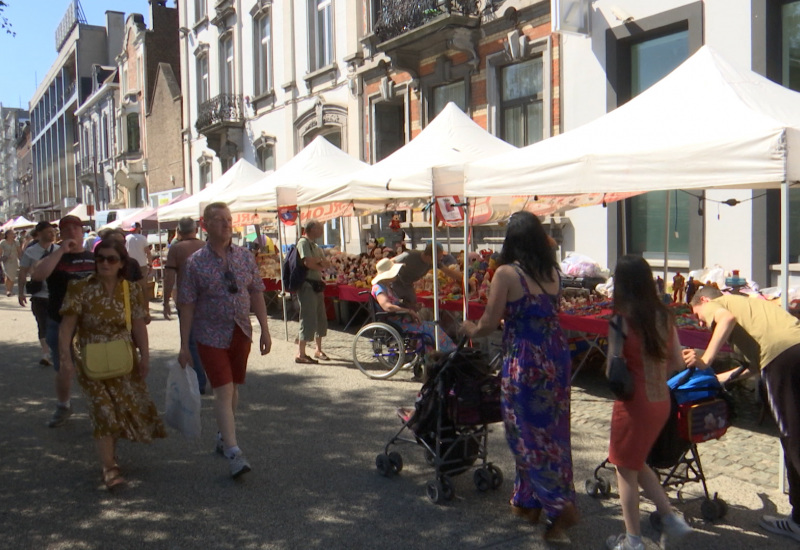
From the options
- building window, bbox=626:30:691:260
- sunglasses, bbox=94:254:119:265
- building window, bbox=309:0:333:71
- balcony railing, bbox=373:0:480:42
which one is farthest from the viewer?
building window, bbox=309:0:333:71

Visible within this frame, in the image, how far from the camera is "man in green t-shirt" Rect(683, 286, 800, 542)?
12.6ft

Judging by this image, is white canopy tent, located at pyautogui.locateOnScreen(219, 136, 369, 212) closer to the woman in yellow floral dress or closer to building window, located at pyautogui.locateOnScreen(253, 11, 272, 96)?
A: the woman in yellow floral dress

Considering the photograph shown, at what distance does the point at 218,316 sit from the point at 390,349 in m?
3.61

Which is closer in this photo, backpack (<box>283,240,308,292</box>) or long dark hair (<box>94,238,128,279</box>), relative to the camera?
long dark hair (<box>94,238,128,279</box>)

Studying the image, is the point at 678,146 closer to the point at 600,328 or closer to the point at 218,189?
the point at 600,328

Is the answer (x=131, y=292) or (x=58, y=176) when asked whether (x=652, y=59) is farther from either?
(x=58, y=176)

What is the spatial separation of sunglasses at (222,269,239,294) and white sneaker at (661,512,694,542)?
2.86 meters

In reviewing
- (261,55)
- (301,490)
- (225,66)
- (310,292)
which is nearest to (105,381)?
(301,490)

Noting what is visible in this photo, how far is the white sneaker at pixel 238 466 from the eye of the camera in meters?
4.81

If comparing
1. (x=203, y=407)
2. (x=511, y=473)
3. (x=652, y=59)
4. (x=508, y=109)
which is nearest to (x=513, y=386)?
(x=511, y=473)

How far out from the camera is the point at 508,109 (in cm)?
1372

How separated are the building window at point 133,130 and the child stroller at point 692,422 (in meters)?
36.8

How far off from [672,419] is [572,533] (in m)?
0.80

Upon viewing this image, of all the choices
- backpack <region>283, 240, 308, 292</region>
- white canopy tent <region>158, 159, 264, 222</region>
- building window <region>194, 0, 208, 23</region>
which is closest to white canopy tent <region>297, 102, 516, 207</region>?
backpack <region>283, 240, 308, 292</region>
